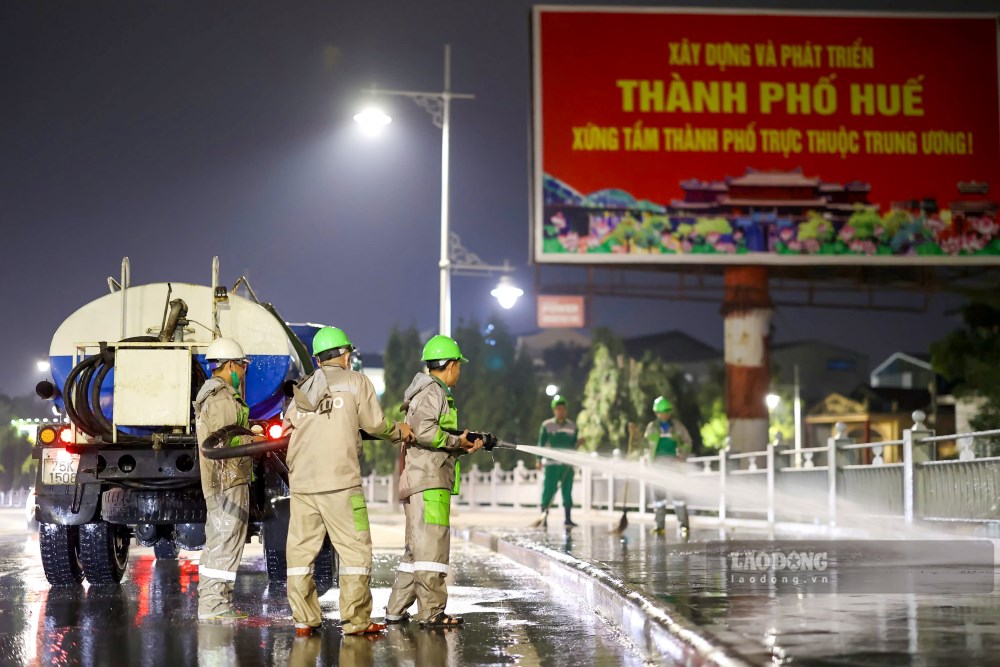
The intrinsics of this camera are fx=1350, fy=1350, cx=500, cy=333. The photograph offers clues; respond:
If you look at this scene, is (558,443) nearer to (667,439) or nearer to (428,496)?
(667,439)

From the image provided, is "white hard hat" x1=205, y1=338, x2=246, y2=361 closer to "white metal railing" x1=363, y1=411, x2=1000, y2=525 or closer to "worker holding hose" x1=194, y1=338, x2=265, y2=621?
"worker holding hose" x1=194, y1=338, x2=265, y2=621

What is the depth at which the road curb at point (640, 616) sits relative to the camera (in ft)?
21.0

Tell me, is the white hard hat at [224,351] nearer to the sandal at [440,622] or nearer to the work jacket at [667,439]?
the sandal at [440,622]

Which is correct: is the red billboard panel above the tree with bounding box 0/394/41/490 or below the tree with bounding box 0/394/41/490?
above

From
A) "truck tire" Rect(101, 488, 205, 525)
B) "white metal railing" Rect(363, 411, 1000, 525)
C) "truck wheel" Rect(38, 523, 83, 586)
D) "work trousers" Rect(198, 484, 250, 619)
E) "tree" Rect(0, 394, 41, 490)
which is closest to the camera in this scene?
"work trousers" Rect(198, 484, 250, 619)

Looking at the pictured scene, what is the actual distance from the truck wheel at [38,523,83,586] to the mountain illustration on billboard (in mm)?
16692

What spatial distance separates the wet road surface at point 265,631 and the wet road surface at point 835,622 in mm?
596

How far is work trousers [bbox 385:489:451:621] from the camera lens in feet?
28.1

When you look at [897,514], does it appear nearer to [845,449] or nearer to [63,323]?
[845,449]

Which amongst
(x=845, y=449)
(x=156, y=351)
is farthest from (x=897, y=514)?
(x=156, y=351)

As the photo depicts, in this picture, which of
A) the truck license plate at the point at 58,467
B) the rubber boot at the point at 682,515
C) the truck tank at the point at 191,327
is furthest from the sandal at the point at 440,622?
the rubber boot at the point at 682,515

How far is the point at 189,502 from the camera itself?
10.7 meters

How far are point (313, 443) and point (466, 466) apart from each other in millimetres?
51702

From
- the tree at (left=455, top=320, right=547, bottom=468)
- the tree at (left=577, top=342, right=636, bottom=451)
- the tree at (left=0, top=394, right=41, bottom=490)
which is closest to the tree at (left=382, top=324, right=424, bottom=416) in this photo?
the tree at (left=455, top=320, right=547, bottom=468)
